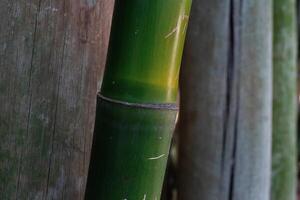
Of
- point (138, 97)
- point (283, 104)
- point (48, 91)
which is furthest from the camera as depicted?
point (283, 104)

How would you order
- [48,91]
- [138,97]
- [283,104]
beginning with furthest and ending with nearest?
[283,104], [48,91], [138,97]

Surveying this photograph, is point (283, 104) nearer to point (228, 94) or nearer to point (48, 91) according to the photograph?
point (228, 94)

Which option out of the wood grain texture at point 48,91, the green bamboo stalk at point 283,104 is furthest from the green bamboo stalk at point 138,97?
the green bamboo stalk at point 283,104

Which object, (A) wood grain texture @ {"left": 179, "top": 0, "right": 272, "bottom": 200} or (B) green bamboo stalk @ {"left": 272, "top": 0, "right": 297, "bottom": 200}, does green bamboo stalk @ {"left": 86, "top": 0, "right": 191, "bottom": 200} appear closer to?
(A) wood grain texture @ {"left": 179, "top": 0, "right": 272, "bottom": 200}

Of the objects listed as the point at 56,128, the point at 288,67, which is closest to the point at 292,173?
the point at 288,67

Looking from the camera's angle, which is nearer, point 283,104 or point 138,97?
point 138,97

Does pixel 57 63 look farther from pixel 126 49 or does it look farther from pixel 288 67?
pixel 288 67

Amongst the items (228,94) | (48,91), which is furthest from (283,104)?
(48,91)
